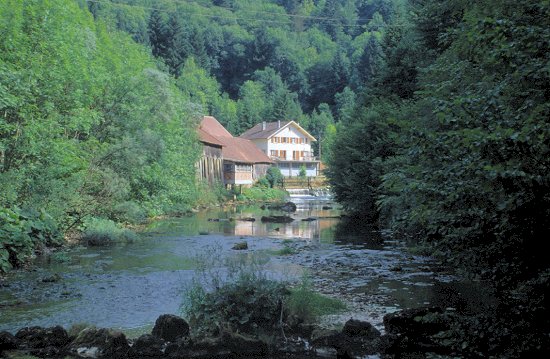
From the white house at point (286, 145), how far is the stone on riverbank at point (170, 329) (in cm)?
7564

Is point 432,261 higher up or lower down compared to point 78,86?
lower down

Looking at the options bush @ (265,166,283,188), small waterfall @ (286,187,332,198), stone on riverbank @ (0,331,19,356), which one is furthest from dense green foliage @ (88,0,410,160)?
stone on riverbank @ (0,331,19,356)

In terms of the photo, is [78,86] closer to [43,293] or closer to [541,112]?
[43,293]

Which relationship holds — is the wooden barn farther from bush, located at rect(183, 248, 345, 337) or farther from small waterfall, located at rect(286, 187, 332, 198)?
bush, located at rect(183, 248, 345, 337)

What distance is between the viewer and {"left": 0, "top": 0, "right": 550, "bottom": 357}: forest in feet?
22.6

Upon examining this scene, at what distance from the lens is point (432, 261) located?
1864 cm

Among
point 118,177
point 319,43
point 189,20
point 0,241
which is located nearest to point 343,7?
point 319,43

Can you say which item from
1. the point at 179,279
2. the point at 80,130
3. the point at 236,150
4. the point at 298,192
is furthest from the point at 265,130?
the point at 179,279

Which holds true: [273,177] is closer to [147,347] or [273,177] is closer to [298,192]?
[298,192]

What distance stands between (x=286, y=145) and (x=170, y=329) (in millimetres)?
81413

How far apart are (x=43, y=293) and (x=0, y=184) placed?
621 cm

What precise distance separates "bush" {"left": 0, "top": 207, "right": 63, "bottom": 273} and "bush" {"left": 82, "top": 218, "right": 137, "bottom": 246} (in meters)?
2.55

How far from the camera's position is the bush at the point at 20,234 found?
54.4ft

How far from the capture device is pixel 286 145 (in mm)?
90438
